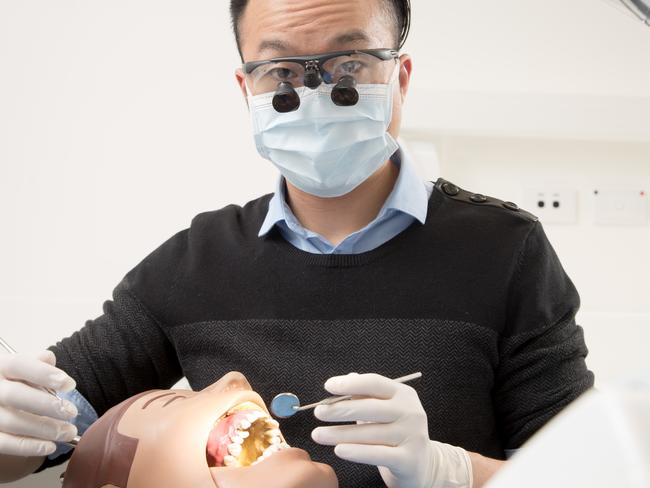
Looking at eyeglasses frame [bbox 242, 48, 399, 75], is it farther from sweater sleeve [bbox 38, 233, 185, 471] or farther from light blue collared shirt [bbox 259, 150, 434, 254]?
sweater sleeve [bbox 38, 233, 185, 471]

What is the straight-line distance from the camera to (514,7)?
216 centimetres

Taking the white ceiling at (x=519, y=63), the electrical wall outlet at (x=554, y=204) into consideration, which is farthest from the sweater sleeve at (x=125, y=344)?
the electrical wall outlet at (x=554, y=204)

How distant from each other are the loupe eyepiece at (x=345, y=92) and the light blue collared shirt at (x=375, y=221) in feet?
0.69

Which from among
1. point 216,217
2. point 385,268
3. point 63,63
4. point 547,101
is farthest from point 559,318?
point 63,63

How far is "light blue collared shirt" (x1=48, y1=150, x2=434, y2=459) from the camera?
1.48 meters

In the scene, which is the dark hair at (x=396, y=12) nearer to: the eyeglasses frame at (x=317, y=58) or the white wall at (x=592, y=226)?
the eyeglasses frame at (x=317, y=58)

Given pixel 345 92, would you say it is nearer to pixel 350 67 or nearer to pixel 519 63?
pixel 350 67

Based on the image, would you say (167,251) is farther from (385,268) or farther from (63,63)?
(63,63)

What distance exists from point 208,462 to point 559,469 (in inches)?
24.9

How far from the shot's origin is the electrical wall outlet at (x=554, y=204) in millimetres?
2176

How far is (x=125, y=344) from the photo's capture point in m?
1.56

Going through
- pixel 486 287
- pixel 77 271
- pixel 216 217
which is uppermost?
pixel 216 217

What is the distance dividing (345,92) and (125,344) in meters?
0.66

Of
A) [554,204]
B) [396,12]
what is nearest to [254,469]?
[396,12]
